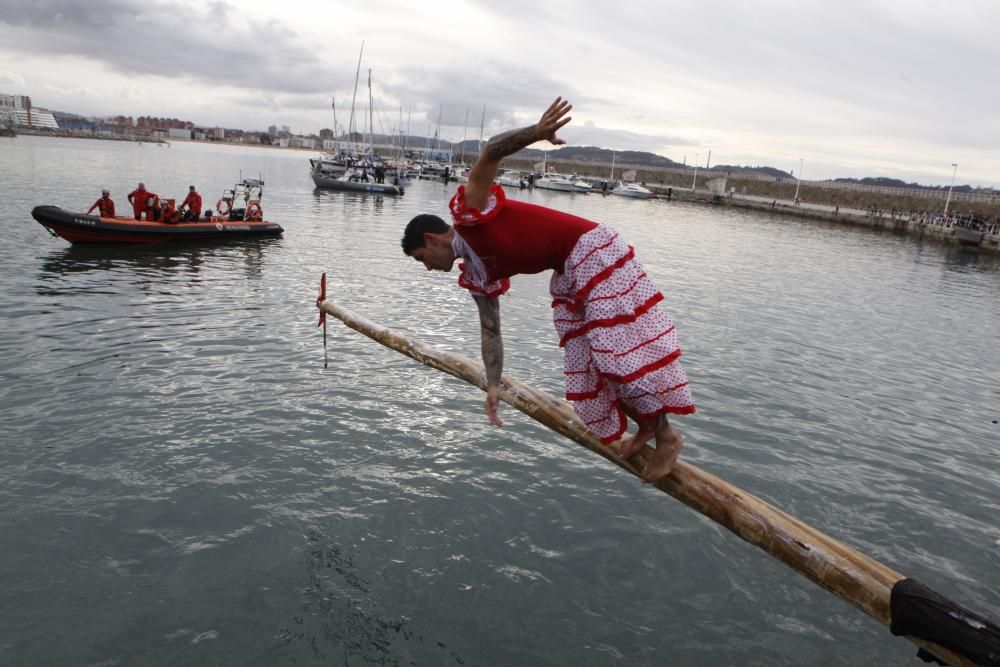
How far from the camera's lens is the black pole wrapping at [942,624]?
9.37ft

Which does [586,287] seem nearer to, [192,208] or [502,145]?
[502,145]

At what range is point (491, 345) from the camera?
4.59m

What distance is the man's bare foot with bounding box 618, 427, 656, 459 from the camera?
4047 millimetres

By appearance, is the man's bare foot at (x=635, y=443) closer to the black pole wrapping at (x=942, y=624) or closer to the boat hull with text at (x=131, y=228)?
the black pole wrapping at (x=942, y=624)

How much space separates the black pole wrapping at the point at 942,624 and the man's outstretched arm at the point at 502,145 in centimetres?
301

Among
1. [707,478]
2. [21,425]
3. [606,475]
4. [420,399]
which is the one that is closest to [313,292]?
[420,399]

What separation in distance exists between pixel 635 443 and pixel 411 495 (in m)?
5.03

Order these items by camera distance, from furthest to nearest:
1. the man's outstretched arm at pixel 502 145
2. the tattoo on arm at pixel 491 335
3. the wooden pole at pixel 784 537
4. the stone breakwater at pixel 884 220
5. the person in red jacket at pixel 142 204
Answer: the stone breakwater at pixel 884 220, the person in red jacket at pixel 142 204, the tattoo on arm at pixel 491 335, the man's outstretched arm at pixel 502 145, the wooden pole at pixel 784 537

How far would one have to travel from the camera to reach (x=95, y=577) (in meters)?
6.53

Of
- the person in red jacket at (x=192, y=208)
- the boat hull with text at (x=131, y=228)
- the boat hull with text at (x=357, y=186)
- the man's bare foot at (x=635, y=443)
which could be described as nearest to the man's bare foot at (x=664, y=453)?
the man's bare foot at (x=635, y=443)

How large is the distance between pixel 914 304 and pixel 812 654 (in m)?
25.8

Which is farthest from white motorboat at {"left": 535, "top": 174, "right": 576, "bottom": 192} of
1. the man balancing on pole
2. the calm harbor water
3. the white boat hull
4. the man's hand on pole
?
the man balancing on pole

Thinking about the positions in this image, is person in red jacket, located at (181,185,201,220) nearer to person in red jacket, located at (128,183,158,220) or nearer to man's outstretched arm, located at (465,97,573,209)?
person in red jacket, located at (128,183,158,220)

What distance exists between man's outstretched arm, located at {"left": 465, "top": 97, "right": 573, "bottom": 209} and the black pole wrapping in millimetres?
3008
